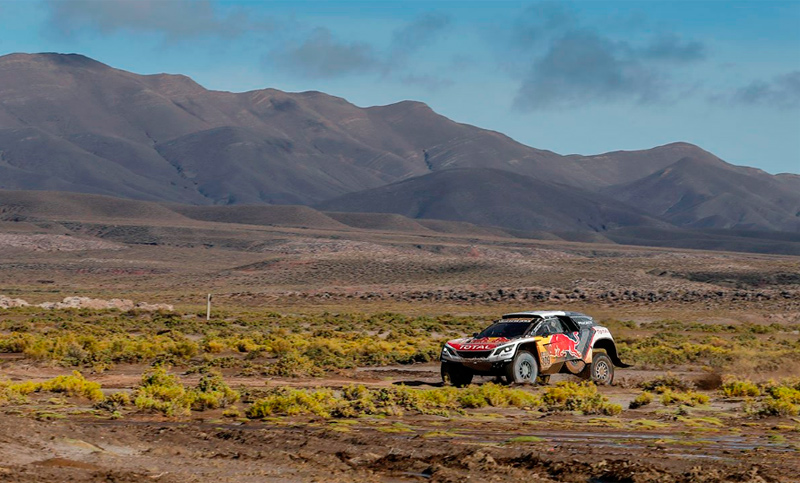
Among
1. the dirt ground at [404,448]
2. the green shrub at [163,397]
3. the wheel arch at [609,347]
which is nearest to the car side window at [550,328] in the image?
the wheel arch at [609,347]

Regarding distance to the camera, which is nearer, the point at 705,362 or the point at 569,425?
the point at 569,425

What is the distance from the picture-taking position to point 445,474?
11656 millimetres

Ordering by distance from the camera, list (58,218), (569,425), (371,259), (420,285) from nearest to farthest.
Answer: (569,425) < (420,285) < (371,259) < (58,218)

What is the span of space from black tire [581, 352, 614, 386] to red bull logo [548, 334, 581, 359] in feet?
1.80

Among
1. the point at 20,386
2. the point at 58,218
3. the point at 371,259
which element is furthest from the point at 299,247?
the point at 20,386

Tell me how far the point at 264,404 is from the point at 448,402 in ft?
10.7

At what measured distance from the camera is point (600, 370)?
2248 cm

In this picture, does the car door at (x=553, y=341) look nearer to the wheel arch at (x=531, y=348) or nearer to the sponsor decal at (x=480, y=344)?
the wheel arch at (x=531, y=348)

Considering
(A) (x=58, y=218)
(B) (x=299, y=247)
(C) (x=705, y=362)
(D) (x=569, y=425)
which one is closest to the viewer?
(D) (x=569, y=425)

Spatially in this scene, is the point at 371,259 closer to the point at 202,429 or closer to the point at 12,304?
the point at 12,304

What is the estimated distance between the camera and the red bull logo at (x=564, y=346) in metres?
21.4

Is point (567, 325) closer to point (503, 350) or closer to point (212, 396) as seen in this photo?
point (503, 350)

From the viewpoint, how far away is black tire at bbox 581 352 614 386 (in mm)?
22219

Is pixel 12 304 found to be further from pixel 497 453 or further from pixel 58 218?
pixel 58 218
